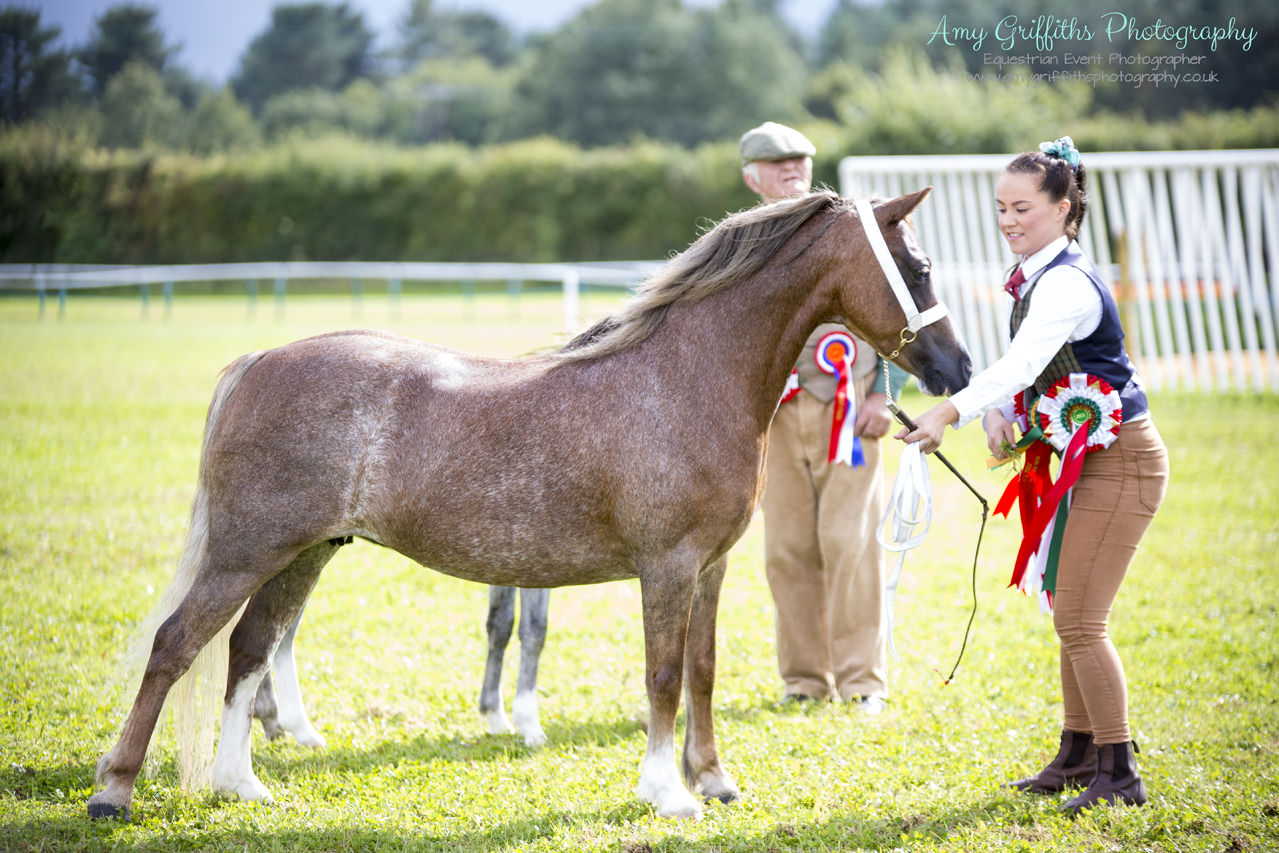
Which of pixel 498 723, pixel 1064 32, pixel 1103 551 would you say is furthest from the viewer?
pixel 1064 32

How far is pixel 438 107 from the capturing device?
6350 cm

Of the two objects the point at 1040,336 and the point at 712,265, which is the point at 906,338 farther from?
the point at 712,265

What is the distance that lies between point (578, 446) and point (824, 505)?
2.11 meters

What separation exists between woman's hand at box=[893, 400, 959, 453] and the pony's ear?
701 millimetres

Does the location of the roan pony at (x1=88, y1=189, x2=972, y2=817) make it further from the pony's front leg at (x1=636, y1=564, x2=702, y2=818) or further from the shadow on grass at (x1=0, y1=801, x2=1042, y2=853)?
the shadow on grass at (x1=0, y1=801, x2=1042, y2=853)

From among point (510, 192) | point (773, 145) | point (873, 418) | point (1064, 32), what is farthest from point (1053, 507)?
point (510, 192)

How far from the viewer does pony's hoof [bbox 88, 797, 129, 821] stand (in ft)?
12.3

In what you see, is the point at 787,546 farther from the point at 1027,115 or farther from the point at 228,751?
the point at 1027,115

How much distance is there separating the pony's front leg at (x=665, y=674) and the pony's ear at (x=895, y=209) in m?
1.51

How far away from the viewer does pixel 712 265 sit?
3.88m

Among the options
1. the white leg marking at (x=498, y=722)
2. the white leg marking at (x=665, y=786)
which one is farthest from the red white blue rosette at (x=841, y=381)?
the white leg marking at (x=498, y=722)

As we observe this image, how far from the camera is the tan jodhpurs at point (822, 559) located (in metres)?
5.31

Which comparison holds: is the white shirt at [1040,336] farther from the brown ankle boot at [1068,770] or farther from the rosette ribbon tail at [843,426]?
the brown ankle boot at [1068,770]

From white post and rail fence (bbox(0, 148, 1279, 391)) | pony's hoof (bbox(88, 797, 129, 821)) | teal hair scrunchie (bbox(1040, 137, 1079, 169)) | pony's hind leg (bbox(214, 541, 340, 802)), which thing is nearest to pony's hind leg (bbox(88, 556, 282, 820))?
pony's hoof (bbox(88, 797, 129, 821))
